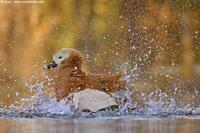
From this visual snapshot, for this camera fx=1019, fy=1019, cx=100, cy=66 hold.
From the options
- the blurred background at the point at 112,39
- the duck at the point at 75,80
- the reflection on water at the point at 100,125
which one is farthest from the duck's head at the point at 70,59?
the blurred background at the point at 112,39

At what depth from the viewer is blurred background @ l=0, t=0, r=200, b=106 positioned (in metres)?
12.2

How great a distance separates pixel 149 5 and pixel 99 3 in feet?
5.80

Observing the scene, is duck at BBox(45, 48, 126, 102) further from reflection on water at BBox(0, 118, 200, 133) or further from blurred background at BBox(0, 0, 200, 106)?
blurred background at BBox(0, 0, 200, 106)

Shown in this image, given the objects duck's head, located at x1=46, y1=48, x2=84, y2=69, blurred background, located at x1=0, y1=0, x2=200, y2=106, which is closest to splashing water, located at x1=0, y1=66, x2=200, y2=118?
duck's head, located at x1=46, y1=48, x2=84, y2=69

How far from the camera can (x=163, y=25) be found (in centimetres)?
1659

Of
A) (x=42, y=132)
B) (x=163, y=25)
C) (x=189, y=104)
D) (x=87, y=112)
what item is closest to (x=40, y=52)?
(x=163, y=25)

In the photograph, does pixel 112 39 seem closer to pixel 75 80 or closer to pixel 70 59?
pixel 70 59

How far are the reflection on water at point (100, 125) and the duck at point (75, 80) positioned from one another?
2.73ft

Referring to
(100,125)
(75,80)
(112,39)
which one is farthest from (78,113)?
(112,39)

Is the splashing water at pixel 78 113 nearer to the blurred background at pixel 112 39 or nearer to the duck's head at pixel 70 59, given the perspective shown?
the duck's head at pixel 70 59

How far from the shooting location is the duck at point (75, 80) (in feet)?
25.9

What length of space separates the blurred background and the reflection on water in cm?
317

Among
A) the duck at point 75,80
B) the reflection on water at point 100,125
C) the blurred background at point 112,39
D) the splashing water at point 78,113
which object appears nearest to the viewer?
the reflection on water at point 100,125

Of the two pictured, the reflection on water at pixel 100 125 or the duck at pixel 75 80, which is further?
the duck at pixel 75 80
